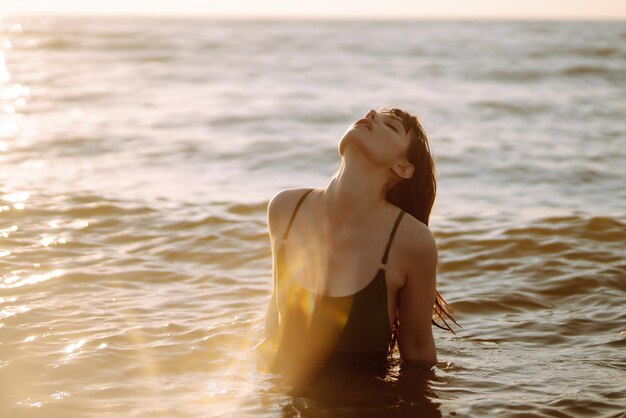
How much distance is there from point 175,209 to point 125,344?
436cm

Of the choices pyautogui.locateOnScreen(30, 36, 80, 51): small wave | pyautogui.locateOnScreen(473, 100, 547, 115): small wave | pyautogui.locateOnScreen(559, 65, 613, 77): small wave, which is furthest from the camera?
pyautogui.locateOnScreen(30, 36, 80, 51): small wave

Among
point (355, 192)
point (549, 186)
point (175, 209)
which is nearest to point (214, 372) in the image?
point (355, 192)

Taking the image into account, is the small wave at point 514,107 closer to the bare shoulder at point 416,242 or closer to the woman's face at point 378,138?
the woman's face at point 378,138

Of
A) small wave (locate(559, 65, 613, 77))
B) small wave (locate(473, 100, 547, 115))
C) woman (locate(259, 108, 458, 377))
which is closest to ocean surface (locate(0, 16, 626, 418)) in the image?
small wave (locate(473, 100, 547, 115))

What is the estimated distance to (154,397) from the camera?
5082mm

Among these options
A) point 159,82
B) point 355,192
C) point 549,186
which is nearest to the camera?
point 355,192

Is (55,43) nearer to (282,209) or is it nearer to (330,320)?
(282,209)

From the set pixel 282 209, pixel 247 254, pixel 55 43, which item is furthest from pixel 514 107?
pixel 55 43

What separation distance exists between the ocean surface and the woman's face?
1371 millimetres

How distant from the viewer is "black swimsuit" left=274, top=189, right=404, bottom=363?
16.2 ft

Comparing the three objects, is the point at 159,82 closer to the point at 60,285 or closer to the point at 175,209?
the point at 175,209

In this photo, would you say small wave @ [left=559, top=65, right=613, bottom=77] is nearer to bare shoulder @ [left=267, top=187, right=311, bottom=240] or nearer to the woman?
the woman

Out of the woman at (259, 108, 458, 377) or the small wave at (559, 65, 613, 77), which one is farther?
the small wave at (559, 65, 613, 77)

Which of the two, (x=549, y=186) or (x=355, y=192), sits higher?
(x=355, y=192)
